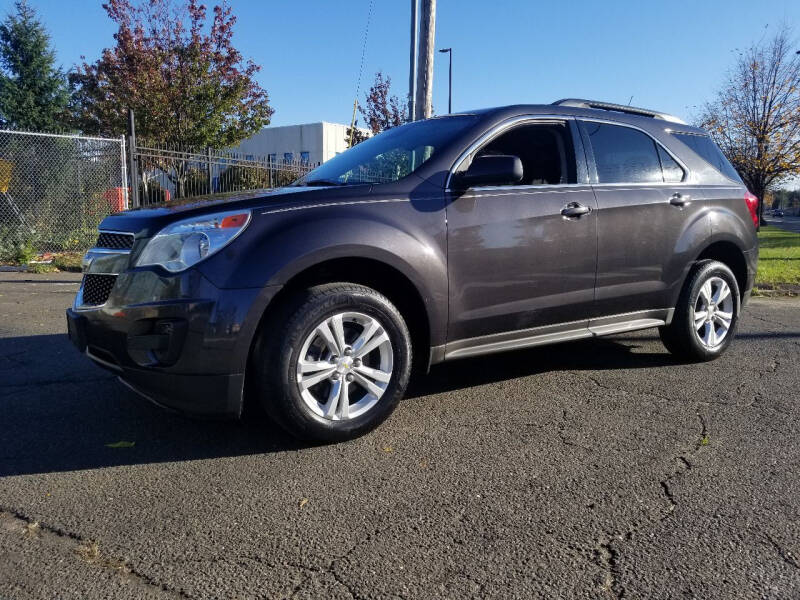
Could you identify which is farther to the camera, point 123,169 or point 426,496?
point 123,169

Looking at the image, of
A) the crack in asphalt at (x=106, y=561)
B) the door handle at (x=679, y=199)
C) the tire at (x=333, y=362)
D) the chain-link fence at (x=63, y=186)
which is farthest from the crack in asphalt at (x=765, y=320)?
the chain-link fence at (x=63, y=186)

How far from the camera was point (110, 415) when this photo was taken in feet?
12.2

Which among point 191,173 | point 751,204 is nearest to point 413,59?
point 191,173

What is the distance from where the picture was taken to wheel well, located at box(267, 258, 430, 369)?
10.9 feet

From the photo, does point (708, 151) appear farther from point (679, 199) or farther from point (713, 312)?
point (713, 312)

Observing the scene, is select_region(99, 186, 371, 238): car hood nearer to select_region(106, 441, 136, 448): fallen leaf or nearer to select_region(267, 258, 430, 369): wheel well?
select_region(267, 258, 430, 369): wheel well

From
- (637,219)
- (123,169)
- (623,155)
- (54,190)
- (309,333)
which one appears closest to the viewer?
(309,333)

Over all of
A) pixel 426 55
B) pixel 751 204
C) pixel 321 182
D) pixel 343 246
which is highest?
pixel 426 55

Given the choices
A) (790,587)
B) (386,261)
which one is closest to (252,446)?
(386,261)

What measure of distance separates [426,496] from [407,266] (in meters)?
1.21

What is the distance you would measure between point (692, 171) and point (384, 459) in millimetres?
3382

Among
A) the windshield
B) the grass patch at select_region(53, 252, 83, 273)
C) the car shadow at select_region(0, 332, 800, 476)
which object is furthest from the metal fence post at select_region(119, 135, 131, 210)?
the windshield

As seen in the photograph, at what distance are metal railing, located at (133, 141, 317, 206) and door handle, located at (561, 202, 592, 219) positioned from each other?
8720mm

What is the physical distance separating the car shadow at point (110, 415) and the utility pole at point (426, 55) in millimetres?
6208
